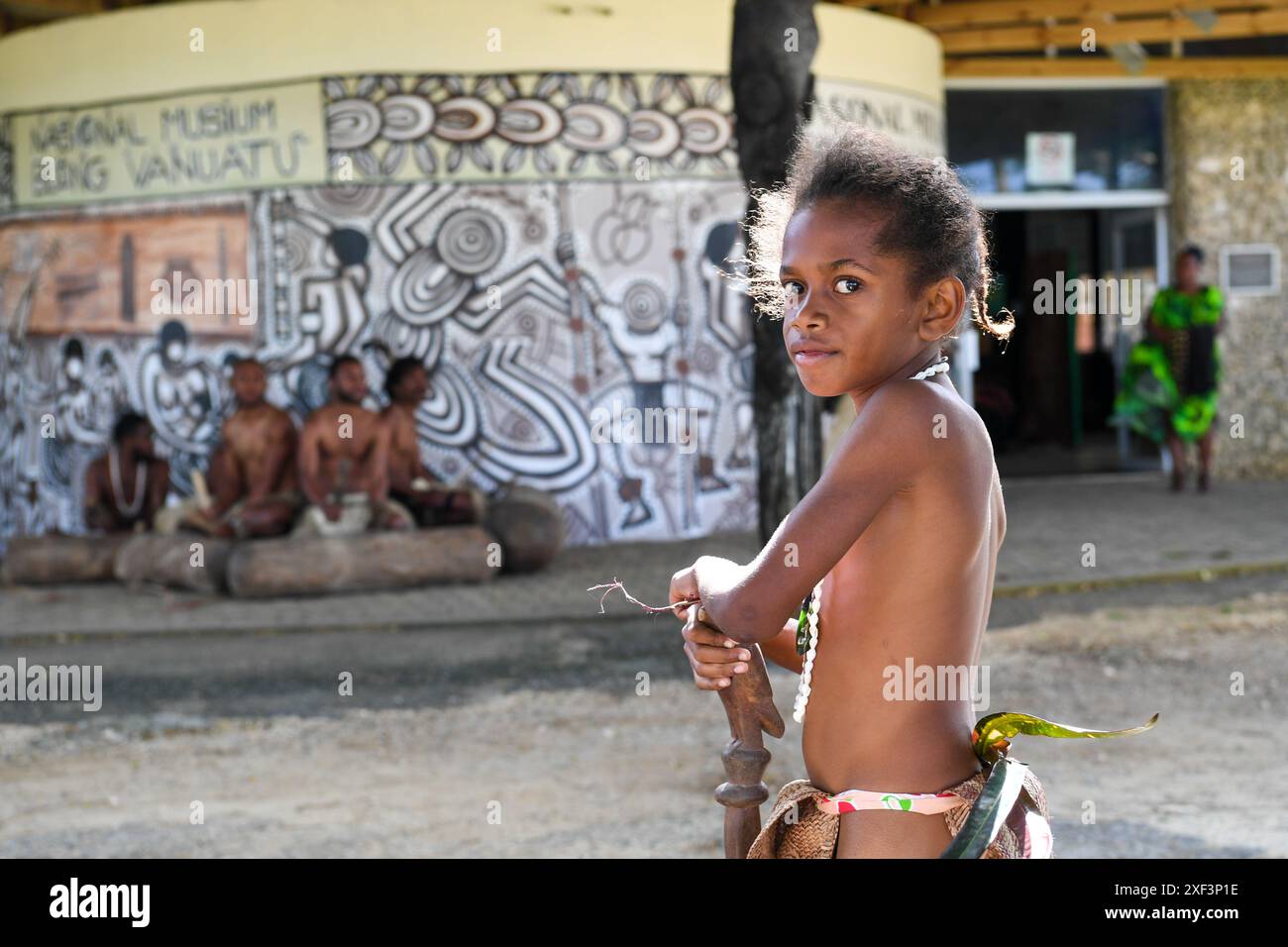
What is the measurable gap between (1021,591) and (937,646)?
7277mm

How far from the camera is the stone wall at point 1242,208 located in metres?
14.4

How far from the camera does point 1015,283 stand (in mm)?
16438

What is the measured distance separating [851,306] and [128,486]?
32.7ft

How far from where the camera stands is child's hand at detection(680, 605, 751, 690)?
80.7 inches

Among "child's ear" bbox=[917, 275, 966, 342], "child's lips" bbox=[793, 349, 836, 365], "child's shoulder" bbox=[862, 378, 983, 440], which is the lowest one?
"child's shoulder" bbox=[862, 378, 983, 440]

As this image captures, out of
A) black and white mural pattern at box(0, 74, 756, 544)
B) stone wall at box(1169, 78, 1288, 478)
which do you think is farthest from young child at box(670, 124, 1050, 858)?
stone wall at box(1169, 78, 1288, 478)

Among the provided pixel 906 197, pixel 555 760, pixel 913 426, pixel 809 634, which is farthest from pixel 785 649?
pixel 555 760

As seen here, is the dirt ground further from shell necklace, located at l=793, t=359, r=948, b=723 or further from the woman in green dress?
the woman in green dress

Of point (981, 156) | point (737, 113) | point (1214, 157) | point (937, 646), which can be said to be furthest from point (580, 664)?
point (1214, 157)

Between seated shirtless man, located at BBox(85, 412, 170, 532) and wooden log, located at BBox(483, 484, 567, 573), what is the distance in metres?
2.66

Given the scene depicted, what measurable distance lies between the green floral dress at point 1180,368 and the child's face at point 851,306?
11.9m

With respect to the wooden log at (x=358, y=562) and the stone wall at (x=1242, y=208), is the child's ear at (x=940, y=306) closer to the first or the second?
the wooden log at (x=358, y=562)

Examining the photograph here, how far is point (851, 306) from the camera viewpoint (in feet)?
6.68

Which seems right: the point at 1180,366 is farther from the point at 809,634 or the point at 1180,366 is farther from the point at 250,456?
the point at 809,634
